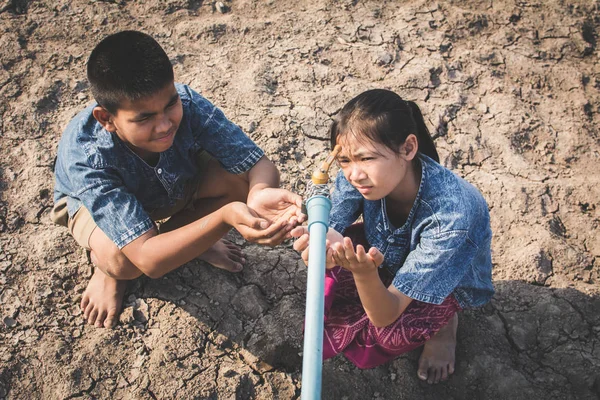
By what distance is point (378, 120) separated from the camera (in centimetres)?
181

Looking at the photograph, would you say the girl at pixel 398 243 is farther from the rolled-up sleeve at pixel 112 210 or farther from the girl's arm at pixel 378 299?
the rolled-up sleeve at pixel 112 210

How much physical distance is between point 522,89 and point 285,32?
5.40 ft

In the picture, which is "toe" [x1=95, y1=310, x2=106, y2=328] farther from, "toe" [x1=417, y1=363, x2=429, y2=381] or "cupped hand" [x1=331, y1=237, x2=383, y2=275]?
"toe" [x1=417, y1=363, x2=429, y2=381]

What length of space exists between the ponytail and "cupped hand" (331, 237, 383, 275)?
1.88ft

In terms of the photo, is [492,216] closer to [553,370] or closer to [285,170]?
[553,370]

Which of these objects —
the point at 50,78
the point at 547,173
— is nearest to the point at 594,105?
the point at 547,173

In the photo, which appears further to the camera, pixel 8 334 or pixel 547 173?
pixel 547 173

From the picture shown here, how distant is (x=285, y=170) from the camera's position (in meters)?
2.94

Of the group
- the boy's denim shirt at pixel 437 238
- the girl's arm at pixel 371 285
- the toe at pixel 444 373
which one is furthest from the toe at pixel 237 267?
the toe at pixel 444 373

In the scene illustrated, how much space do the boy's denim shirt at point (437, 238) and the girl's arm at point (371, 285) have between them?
73 mm

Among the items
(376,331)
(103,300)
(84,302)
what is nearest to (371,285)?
(376,331)

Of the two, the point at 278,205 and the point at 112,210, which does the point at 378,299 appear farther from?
the point at 112,210

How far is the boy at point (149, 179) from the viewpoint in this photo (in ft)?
6.21

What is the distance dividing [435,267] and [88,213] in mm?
1469
